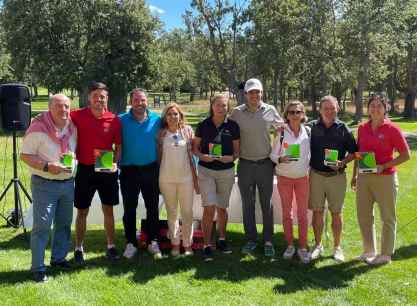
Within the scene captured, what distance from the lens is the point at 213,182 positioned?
5379 mm

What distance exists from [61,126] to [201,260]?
2.23 metres

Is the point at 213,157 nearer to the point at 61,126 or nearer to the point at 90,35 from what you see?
the point at 61,126

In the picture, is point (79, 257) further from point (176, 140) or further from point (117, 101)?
point (117, 101)

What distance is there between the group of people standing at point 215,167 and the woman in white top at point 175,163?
0.01 m

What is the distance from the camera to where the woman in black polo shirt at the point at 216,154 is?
205 inches

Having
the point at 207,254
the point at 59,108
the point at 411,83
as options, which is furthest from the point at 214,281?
the point at 411,83

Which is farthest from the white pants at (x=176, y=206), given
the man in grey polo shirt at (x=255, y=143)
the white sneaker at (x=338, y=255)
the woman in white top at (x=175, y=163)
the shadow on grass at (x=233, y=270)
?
the white sneaker at (x=338, y=255)

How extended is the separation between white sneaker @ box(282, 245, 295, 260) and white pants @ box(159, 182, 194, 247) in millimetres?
1159

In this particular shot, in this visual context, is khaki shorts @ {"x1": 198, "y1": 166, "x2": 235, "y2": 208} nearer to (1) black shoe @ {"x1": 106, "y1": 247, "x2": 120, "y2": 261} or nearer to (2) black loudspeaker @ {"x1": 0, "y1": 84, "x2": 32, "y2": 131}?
(1) black shoe @ {"x1": 106, "y1": 247, "x2": 120, "y2": 261}

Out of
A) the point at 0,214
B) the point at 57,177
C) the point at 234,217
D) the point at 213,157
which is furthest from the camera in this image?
the point at 0,214

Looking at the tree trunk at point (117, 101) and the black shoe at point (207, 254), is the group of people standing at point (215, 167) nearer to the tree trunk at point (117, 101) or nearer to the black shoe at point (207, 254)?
the black shoe at point (207, 254)

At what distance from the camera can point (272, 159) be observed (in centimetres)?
532

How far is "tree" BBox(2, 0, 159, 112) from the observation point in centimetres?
2369

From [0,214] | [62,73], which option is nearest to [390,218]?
[0,214]
